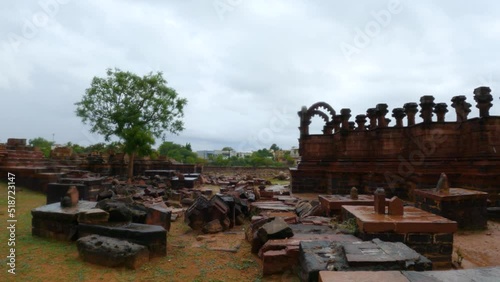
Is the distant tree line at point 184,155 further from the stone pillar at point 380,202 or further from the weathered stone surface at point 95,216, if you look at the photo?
the stone pillar at point 380,202

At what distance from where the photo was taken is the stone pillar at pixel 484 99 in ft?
30.3

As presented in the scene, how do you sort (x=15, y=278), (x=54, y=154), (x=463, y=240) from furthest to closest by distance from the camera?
(x=54, y=154) → (x=463, y=240) → (x=15, y=278)

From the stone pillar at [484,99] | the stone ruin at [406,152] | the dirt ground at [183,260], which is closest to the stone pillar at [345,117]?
the stone ruin at [406,152]

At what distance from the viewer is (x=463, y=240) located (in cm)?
608

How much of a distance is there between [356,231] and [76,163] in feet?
63.1

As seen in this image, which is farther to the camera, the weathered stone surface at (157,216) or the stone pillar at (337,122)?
the stone pillar at (337,122)

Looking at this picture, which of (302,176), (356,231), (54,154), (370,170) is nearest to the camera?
(356,231)

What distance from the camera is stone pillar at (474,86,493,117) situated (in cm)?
925

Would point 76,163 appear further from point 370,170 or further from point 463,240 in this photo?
point 463,240

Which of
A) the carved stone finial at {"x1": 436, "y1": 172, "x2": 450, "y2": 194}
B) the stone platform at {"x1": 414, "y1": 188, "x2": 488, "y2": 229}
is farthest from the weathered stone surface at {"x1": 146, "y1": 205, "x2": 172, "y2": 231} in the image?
the carved stone finial at {"x1": 436, "y1": 172, "x2": 450, "y2": 194}

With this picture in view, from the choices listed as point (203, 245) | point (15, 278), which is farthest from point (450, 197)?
point (15, 278)

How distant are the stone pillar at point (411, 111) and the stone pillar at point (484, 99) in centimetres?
224

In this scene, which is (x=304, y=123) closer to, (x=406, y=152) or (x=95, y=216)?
(x=406, y=152)

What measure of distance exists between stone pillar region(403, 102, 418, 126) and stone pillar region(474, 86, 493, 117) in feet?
7.36
